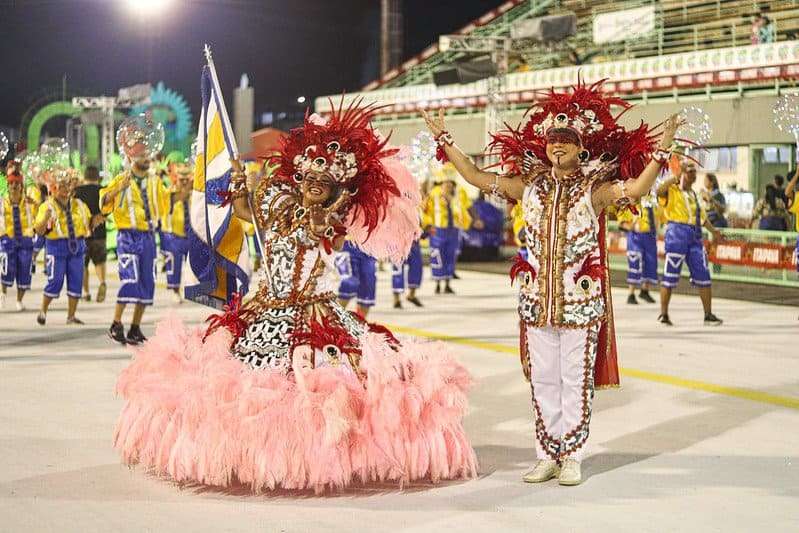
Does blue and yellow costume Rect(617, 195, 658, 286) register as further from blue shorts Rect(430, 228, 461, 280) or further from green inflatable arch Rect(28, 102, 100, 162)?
green inflatable arch Rect(28, 102, 100, 162)

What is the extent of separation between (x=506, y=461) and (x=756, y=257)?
14459 millimetres

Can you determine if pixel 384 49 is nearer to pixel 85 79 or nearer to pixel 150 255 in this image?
pixel 85 79

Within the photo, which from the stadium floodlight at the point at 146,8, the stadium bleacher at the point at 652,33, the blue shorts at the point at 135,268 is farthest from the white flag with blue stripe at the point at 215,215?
the stadium floodlight at the point at 146,8

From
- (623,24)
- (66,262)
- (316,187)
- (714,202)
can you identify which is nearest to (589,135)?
(316,187)

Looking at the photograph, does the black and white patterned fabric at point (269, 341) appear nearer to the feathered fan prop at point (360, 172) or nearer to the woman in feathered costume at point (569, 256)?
the feathered fan prop at point (360, 172)

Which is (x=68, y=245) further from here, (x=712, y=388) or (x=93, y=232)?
(x=712, y=388)

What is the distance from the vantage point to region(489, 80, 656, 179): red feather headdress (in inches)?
247

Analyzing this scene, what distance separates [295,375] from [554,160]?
64.9 inches

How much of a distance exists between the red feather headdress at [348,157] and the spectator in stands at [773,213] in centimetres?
1513

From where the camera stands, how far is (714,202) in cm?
1909

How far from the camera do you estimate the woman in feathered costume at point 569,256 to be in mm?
6188

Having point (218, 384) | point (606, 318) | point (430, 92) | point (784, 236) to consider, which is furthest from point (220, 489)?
point (430, 92)

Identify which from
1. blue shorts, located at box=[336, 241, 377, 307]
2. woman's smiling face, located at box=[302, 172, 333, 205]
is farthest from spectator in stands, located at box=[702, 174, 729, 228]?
woman's smiling face, located at box=[302, 172, 333, 205]

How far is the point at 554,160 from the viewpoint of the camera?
6234 mm
